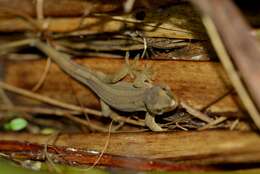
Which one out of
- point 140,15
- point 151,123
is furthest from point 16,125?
point 140,15

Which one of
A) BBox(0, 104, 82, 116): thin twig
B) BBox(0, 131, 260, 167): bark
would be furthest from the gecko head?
BBox(0, 104, 82, 116): thin twig

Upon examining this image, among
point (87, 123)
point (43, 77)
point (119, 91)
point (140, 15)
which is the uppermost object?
point (140, 15)

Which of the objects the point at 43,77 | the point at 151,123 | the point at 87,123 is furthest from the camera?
the point at 43,77

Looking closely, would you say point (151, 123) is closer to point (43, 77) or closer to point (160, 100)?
point (160, 100)

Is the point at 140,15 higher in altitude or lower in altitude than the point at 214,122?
higher

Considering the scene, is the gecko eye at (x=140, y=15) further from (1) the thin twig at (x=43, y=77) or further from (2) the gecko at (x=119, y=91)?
(1) the thin twig at (x=43, y=77)

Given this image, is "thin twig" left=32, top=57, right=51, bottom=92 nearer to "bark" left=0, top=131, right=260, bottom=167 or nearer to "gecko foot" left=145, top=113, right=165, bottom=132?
"bark" left=0, top=131, right=260, bottom=167

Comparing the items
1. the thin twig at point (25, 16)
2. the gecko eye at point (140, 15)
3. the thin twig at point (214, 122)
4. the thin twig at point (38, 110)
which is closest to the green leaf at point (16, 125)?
the thin twig at point (38, 110)

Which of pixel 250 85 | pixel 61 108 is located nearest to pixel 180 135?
pixel 250 85
